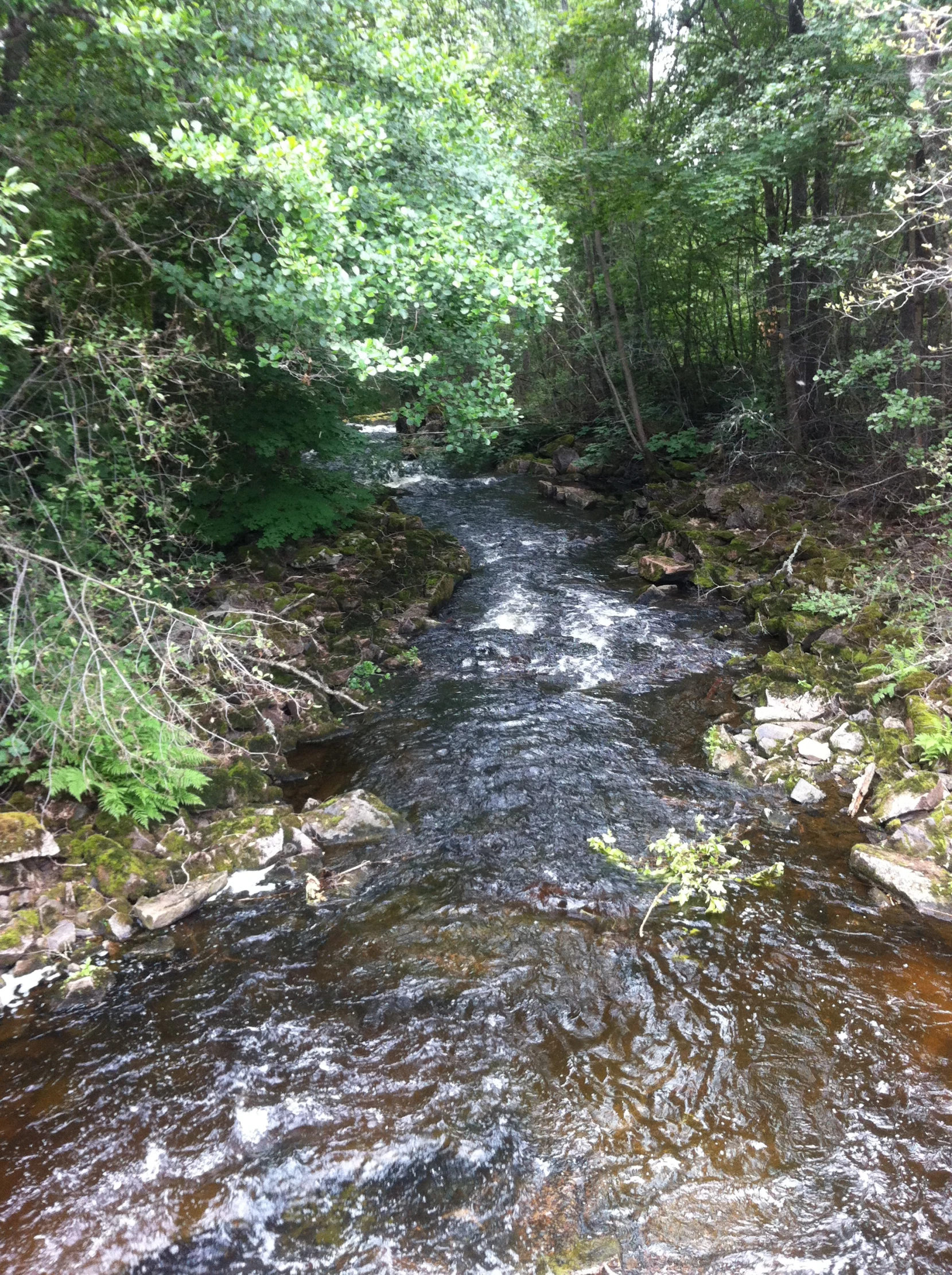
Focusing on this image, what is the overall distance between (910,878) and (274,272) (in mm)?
7273

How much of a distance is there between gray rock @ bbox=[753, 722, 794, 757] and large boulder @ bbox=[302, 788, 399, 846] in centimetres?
407

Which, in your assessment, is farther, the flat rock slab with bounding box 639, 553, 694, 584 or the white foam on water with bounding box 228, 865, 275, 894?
the flat rock slab with bounding box 639, 553, 694, 584

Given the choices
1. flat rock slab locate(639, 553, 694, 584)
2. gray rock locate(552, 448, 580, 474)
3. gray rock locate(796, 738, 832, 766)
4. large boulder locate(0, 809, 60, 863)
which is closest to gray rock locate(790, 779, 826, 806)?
gray rock locate(796, 738, 832, 766)

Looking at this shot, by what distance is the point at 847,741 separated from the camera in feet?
23.6

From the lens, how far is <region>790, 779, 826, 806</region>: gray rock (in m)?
6.67

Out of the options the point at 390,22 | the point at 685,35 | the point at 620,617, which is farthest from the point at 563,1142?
the point at 685,35

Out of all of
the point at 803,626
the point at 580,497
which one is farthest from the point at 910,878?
the point at 580,497

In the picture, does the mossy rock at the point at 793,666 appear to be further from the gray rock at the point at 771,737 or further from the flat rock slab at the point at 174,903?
the flat rock slab at the point at 174,903

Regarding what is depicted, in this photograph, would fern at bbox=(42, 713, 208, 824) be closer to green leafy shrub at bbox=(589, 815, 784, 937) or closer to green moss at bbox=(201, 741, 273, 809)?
green moss at bbox=(201, 741, 273, 809)

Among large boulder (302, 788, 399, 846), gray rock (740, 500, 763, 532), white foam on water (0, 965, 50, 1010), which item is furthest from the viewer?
gray rock (740, 500, 763, 532)

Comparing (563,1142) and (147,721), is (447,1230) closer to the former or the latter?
(563,1142)

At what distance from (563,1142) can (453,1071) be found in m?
0.77

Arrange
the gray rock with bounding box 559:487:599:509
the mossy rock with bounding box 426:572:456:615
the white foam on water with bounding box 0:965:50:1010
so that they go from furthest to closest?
the gray rock with bounding box 559:487:599:509, the mossy rock with bounding box 426:572:456:615, the white foam on water with bounding box 0:965:50:1010

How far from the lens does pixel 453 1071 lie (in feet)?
13.8
